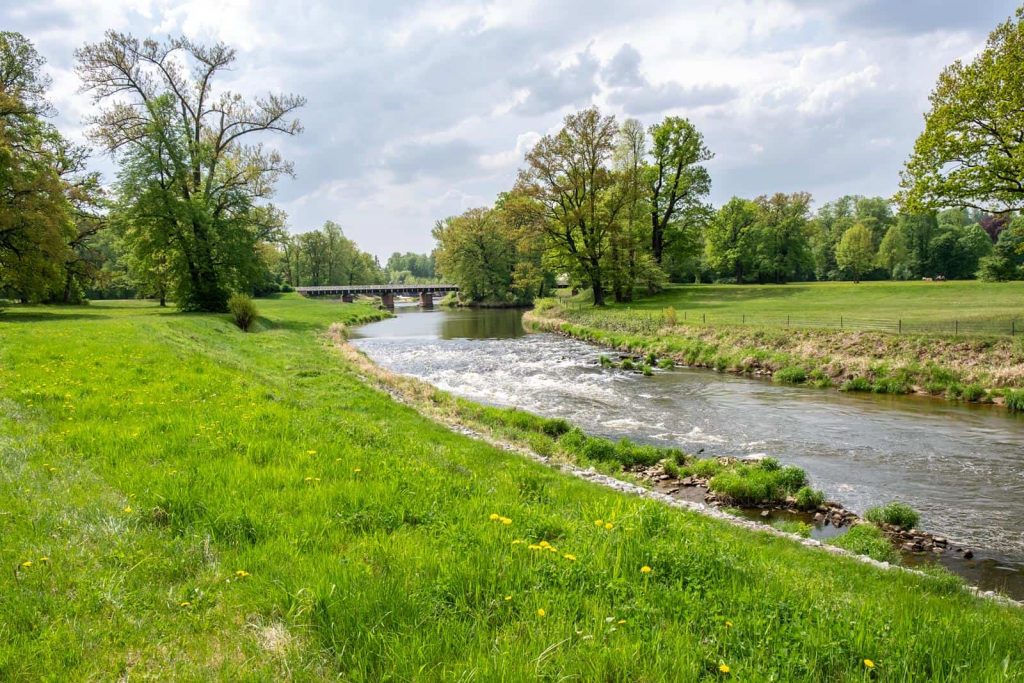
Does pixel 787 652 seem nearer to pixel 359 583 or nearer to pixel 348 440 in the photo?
pixel 359 583

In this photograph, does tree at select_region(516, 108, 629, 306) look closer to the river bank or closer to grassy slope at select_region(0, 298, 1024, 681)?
the river bank

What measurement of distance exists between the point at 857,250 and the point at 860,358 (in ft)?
211

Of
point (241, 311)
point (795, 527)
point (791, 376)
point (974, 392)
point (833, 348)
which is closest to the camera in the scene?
point (795, 527)

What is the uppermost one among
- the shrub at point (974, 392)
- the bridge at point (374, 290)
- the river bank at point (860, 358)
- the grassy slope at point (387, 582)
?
the bridge at point (374, 290)

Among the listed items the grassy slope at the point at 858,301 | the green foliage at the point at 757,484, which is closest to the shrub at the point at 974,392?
the grassy slope at the point at 858,301

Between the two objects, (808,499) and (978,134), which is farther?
(978,134)

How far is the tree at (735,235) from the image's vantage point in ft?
239

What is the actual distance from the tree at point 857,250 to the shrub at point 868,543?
78.0m

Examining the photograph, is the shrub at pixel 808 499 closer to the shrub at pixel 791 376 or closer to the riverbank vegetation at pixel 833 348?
the riverbank vegetation at pixel 833 348

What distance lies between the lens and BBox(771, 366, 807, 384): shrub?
878 inches

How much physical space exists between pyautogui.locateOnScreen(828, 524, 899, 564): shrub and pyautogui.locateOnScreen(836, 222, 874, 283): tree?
256ft

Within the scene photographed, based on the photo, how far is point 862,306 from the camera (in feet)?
123

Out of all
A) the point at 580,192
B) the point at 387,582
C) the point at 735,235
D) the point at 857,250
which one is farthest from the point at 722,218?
the point at 387,582

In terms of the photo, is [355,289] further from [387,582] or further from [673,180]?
[387,582]
